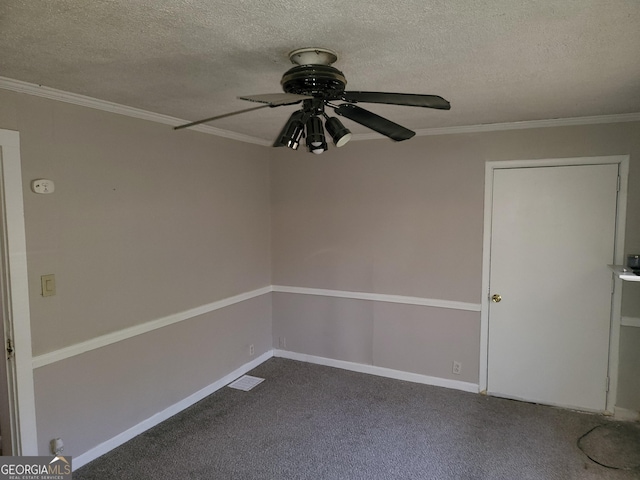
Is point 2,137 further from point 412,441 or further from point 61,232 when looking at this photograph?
point 412,441

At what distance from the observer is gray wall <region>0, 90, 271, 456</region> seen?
246 centimetres

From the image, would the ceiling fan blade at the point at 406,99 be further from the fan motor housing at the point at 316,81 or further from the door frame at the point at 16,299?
the door frame at the point at 16,299

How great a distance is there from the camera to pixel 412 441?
2.99 metres

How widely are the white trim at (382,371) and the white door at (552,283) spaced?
28 cm

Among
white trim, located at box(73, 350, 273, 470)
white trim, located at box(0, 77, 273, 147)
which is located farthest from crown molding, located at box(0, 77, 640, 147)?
white trim, located at box(73, 350, 273, 470)

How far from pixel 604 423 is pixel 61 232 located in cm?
411

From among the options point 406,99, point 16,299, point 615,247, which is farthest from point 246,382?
point 615,247

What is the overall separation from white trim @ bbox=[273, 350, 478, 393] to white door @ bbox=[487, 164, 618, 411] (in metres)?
0.28

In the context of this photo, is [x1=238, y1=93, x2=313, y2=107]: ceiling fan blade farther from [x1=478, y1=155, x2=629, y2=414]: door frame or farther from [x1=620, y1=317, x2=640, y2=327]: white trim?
[x1=620, y1=317, x2=640, y2=327]: white trim

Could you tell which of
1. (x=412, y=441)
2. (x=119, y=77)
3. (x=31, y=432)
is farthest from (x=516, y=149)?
(x=31, y=432)

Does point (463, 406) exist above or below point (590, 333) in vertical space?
below

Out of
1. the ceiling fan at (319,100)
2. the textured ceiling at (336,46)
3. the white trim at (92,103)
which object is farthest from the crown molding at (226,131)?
the ceiling fan at (319,100)

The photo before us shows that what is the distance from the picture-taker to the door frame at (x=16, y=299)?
2.26 meters

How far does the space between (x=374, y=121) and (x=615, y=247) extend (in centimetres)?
258
